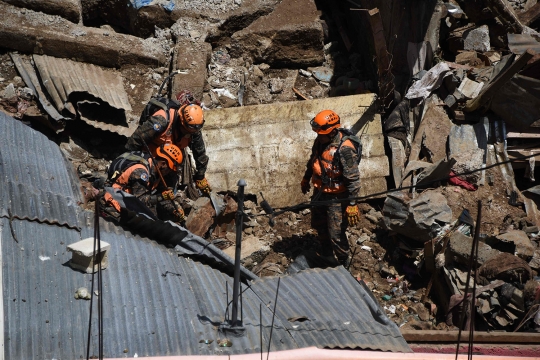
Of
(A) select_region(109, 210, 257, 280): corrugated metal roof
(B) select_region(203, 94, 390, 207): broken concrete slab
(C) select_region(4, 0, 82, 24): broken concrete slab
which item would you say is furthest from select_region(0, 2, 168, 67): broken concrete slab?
(A) select_region(109, 210, 257, 280): corrugated metal roof

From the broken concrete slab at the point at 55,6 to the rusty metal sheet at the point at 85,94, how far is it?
96 cm

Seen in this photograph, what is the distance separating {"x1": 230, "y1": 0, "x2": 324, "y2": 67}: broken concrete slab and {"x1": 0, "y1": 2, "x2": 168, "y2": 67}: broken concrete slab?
133cm

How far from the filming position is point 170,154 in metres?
6.78

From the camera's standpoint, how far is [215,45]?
9.80 m

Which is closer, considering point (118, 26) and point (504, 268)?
point (504, 268)

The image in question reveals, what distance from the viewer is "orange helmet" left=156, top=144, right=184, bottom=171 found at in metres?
6.77

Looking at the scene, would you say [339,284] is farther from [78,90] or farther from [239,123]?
[78,90]

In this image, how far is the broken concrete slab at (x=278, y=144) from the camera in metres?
8.09

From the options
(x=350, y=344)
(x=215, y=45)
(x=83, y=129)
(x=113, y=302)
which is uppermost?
(x=215, y=45)

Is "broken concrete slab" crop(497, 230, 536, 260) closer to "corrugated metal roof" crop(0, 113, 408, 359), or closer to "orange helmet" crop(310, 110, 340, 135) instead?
"orange helmet" crop(310, 110, 340, 135)

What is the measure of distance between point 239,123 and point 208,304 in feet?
13.6

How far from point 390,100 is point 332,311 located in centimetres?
453

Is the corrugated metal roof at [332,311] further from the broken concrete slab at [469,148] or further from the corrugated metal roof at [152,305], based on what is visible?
the broken concrete slab at [469,148]

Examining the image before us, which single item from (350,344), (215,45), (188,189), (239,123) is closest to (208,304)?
(350,344)
